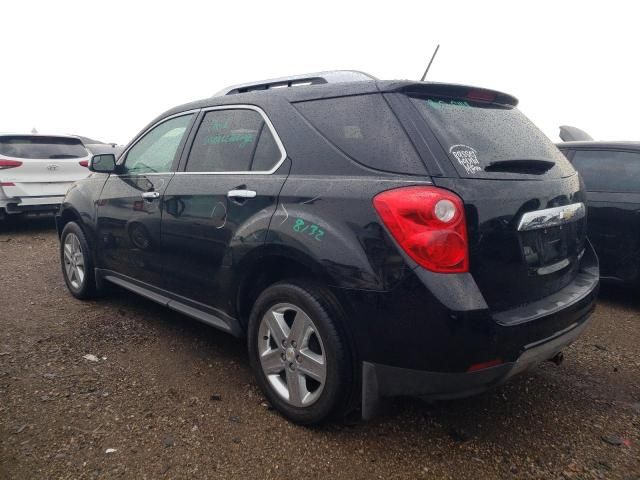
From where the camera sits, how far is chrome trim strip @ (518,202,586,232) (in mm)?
2248

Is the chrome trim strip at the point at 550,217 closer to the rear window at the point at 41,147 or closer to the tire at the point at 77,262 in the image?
the tire at the point at 77,262

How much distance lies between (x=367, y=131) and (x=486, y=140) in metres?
0.58

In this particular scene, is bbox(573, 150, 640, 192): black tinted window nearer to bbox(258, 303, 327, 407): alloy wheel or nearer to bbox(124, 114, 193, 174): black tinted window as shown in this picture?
bbox(258, 303, 327, 407): alloy wheel

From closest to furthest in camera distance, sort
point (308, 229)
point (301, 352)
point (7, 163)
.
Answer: point (308, 229)
point (301, 352)
point (7, 163)

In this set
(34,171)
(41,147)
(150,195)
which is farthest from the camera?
(41,147)

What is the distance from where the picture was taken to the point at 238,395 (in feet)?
9.48

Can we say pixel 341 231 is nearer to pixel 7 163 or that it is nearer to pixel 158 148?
pixel 158 148

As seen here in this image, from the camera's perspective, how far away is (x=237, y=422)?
8.57 ft

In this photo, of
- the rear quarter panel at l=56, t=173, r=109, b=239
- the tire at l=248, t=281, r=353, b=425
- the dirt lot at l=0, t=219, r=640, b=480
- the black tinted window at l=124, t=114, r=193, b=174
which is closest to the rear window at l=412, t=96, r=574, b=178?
the tire at l=248, t=281, r=353, b=425

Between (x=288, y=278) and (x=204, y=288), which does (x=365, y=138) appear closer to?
(x=288, y=278)

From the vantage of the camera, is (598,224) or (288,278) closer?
(288,278)

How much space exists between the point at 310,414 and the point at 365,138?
1374 millimetres

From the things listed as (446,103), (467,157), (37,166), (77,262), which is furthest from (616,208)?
(37,166)

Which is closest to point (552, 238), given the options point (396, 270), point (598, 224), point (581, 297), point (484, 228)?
point (581, 297)
